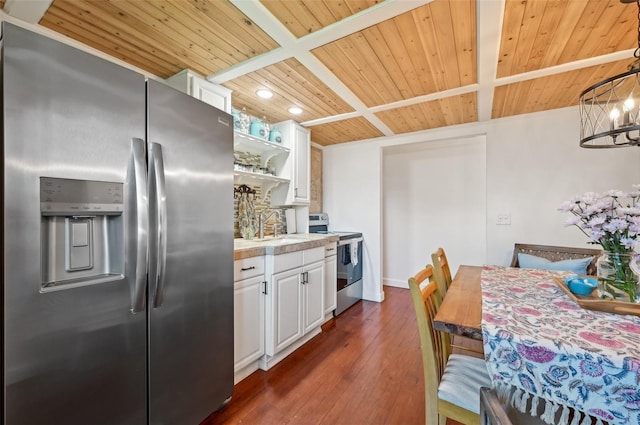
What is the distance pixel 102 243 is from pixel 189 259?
373mm

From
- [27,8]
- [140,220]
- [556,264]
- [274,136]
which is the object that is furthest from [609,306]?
[27,8]

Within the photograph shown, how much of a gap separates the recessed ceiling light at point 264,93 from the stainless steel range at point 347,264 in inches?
65.3

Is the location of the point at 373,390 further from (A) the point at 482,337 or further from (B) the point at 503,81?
(B) the point at 503,81

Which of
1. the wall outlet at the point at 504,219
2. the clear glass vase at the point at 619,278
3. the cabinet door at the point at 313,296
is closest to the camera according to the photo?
the clear glass vase at the point at 619,278

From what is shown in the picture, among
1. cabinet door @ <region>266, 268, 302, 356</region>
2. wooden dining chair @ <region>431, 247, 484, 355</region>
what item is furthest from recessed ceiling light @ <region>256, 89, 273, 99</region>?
wooden dining chair @ <region>431, 247, 484, 355</region>

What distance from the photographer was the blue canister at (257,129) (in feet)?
8.58

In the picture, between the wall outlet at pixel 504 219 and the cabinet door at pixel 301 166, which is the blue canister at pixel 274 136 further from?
the wall outlet at pixel 504 219

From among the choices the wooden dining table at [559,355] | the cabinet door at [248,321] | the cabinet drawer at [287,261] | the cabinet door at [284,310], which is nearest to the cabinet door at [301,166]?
the cabinet drawer at [287,261]

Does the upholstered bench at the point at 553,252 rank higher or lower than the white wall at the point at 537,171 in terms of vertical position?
lower

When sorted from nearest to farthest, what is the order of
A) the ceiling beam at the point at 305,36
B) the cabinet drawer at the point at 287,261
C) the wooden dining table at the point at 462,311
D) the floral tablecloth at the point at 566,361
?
the floral tablecloth at the point at 566,361, the wooden dining table at the point at 462,311, the ceiling beam at the point at 305,36, the cabinet drawer at the point at 287,261

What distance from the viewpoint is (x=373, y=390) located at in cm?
186

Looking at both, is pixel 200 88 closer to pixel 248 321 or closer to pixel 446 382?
pixel 248 321

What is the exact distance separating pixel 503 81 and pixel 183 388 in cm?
299

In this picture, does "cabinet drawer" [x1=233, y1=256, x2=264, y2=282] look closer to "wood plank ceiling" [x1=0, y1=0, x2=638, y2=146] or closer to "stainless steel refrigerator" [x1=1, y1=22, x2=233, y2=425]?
"stainless steel refrigerator" [x1=1, y1=22, x2=233, y2=425]
